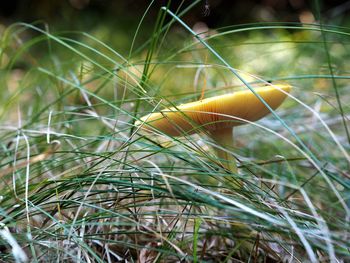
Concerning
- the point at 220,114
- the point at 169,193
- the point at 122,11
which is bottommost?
the point at 169,193

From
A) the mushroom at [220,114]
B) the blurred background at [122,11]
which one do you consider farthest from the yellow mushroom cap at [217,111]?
the blurred background at [122,11]

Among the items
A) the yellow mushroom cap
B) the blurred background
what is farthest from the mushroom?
the blurred background

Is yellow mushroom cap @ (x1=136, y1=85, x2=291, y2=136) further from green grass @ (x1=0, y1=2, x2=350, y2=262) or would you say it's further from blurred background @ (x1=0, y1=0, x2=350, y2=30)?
blurred background @ (x1=0, y1=0, x2=350, y2=30)

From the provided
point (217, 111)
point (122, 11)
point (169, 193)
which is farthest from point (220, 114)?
point (122, 11)

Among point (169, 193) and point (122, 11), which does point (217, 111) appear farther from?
point (122, 11)

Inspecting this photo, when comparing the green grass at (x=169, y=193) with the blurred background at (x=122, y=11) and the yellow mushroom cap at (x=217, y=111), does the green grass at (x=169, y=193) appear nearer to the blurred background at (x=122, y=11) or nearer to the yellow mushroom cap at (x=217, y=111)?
the yellow mushroom cap at (x=217, y=111)

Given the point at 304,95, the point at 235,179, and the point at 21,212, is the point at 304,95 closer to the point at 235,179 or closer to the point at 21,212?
the point at 235,179

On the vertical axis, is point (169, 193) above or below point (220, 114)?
below
